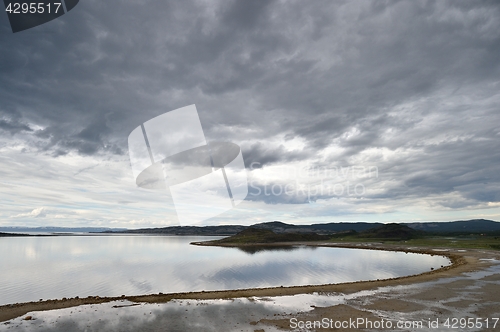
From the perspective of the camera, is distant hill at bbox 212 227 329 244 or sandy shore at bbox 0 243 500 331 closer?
sandy shore at bbox 0 243 500 331

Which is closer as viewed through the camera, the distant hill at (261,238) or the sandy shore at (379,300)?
the sandy shore at (379,300)

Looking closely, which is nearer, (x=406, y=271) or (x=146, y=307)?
(x=146, y=307)

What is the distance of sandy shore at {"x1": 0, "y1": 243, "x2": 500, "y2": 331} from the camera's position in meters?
20.0

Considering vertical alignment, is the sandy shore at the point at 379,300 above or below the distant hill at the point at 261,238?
above

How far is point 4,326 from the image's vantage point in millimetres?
19000

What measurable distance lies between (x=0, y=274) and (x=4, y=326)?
32172mm

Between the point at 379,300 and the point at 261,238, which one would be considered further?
the point at 261,238

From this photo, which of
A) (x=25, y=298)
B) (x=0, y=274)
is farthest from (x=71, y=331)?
(x=0, y=274)

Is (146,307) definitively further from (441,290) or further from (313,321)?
(441,290)

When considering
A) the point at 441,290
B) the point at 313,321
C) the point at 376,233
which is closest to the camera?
the point at 313,321

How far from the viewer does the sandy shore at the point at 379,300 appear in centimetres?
2002

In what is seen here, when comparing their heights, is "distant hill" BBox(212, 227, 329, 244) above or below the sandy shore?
below

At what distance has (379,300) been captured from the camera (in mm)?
24656

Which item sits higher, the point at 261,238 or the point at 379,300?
the point at 379,300
